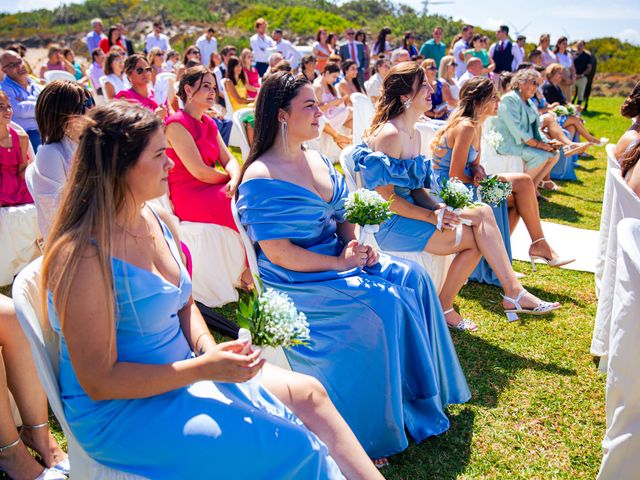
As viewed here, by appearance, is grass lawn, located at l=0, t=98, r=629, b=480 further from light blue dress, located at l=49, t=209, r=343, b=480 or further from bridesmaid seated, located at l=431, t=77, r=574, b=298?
light blue dress, located at l=49, t=209, r=343, b=480

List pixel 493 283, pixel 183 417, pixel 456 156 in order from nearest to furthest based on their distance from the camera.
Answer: pixel 183 417 < pixel 456 156 < pixel 493 283

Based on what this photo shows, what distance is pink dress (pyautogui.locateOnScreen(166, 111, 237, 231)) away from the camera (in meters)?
4.63

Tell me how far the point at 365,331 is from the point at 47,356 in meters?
1.49

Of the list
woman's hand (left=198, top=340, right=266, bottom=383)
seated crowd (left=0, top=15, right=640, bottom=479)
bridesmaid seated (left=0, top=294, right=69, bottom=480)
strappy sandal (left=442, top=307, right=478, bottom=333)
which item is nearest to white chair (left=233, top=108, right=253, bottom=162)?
seated crowd (left=0, top=15, right=640, bottom=479)

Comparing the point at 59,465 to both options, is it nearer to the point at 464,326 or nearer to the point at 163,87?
the point at 464,326

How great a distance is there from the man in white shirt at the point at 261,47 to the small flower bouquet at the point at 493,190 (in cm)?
996

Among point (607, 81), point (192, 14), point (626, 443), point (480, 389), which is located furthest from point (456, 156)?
point (192, 14)

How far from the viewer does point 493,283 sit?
5230 mm

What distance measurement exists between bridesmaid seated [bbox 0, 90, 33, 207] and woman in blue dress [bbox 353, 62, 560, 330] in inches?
115

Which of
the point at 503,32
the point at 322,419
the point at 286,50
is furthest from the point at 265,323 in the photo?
the point at 503,32

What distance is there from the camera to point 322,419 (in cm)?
219

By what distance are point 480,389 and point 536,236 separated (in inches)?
89.2

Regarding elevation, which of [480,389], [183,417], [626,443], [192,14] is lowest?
[480,389]

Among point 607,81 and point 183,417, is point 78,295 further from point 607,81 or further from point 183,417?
point 607,81
